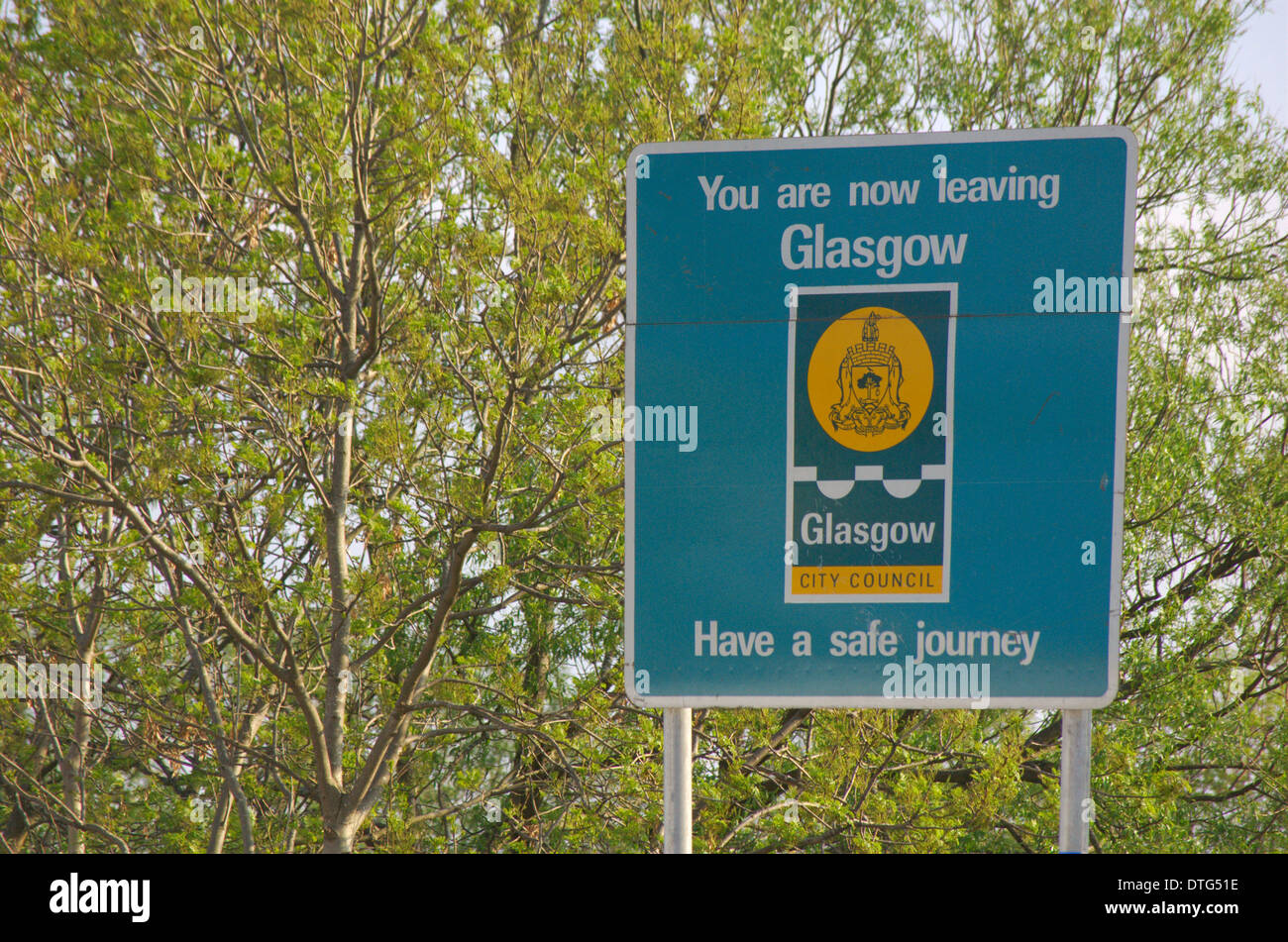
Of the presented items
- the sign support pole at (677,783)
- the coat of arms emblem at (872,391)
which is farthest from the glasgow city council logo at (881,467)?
the sign support pole at (677,783)

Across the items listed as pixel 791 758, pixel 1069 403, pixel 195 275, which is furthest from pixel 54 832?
pixel 1069 403

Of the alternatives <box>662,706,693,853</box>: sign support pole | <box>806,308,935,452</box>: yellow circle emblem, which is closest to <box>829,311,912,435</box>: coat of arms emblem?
<box>806,308,935,452</box>: yellow circle emblem

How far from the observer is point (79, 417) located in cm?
753

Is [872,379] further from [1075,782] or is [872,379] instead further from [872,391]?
[1075,782]

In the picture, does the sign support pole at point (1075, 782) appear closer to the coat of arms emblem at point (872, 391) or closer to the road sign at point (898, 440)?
the road sign at point (898, 440)

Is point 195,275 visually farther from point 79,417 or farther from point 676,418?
point 676,418

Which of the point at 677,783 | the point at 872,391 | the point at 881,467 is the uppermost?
the point at 872,391

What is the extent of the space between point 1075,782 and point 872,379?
1.11 m

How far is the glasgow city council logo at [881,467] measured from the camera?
2.94 meters

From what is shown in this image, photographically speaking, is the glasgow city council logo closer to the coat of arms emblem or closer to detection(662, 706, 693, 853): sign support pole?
the coat of arms emblem

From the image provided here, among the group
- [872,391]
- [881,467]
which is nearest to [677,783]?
[881,467]

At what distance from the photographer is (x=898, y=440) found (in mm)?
2947

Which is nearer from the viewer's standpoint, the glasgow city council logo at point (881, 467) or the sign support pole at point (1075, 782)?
the sign support pole at point (1075, 782)
